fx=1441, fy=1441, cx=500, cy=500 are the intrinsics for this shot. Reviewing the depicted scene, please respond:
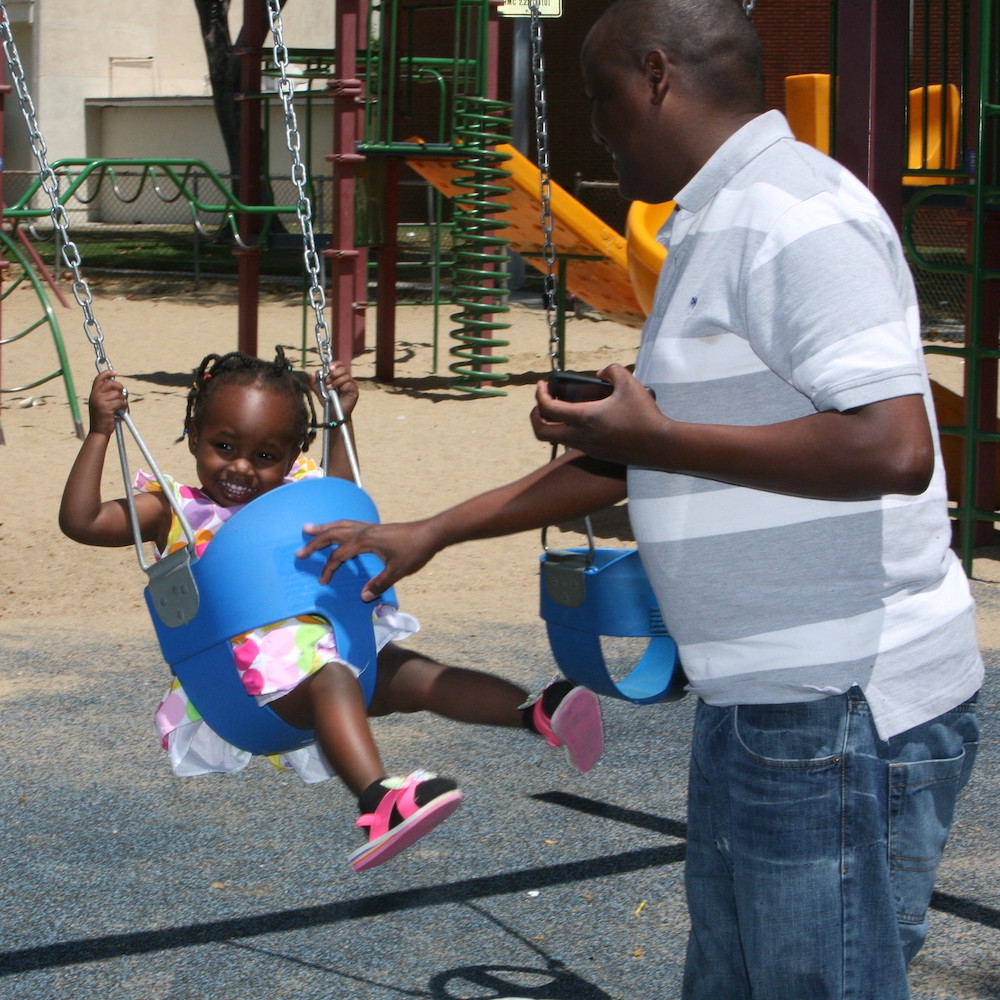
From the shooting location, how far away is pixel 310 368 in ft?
36.9

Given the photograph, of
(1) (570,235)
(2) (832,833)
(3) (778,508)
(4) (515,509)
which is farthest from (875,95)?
(1) (570,235)

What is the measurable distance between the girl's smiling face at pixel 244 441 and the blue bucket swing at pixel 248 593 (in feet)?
0.94

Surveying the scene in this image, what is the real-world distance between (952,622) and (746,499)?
0.28m

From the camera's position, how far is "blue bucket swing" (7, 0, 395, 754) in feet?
7.31

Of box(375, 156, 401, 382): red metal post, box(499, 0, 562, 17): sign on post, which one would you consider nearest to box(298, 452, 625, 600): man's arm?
box(499, 0, 562, 17): sign on post

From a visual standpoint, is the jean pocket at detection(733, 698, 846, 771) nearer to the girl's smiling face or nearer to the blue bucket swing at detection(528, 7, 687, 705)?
the blue bucket swing at detection(528, 7, 687, 705)

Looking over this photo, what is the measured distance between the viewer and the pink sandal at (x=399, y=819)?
87.5 inches

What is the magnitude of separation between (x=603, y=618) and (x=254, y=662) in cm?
61

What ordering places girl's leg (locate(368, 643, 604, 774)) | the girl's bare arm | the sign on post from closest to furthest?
the girl's bare arm
girl's leg (locate(368, 643, 604, 774))
the sign on post

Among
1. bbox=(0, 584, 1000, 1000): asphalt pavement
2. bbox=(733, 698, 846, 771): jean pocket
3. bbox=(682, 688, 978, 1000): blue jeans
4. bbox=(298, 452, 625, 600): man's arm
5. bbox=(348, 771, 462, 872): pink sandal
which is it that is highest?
bbox=(298, 452, 625, 600): man's arm

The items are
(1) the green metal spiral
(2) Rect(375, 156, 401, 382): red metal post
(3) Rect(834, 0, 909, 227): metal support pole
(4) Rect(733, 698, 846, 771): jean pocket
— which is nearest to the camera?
(4) Rect(733, 698, 846, 771): jean pocket

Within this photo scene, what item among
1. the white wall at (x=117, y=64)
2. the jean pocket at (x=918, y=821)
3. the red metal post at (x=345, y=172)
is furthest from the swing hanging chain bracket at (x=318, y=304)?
the white wall at (x=117, y=64)

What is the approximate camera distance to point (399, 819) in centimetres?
226

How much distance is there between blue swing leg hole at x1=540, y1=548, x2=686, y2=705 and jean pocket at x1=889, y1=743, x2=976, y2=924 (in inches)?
23.8
